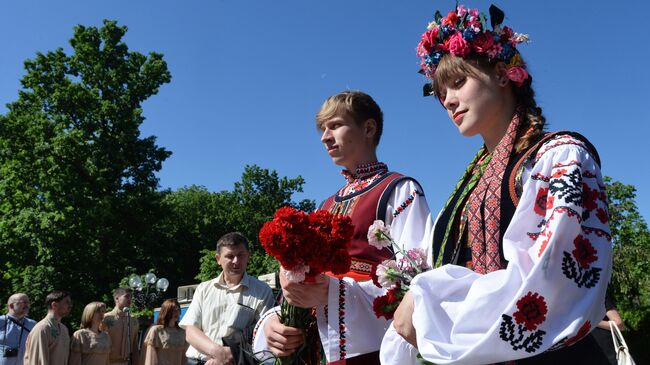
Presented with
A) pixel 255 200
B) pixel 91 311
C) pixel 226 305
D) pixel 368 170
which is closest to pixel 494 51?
pixel 368 170

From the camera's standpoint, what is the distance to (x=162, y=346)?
7.87 m

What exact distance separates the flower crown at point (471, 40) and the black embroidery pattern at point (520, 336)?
2.95 feet

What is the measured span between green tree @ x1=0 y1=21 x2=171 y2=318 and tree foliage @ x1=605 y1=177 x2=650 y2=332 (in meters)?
20.3

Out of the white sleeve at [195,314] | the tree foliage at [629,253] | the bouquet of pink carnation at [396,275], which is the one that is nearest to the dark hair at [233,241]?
the white sleeve at [195,314]

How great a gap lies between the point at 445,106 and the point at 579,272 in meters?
0.79

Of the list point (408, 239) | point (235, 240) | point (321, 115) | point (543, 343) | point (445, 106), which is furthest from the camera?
point (235, 240)

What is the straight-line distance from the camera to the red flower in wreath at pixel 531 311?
1408 millimetres

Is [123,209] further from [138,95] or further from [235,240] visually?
[235,240]

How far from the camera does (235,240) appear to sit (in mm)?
5070

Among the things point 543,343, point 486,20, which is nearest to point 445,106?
point 486,20

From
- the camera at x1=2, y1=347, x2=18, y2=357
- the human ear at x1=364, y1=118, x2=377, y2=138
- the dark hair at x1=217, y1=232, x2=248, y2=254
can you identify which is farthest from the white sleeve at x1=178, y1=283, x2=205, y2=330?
the camera at x1=2, y1=347, x2=18, y2=357

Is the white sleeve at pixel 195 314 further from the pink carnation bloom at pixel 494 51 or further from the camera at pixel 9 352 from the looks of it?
the camera at pixel 9 352

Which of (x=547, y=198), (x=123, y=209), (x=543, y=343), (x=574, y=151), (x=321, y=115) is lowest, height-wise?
(x=543, y=343)

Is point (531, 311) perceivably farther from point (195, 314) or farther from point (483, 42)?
point (195, 314)
